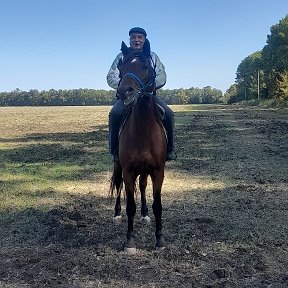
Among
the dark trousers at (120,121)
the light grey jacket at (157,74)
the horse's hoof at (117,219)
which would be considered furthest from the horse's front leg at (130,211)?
the light grey jacket at (157,74)

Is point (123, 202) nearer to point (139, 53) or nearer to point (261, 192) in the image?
point (261, 192)

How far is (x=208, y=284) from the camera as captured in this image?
4676mm

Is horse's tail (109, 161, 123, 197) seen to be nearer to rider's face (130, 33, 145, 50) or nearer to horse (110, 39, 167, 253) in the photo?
horse (110, 39, 167, 253)

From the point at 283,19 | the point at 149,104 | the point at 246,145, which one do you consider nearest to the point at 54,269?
the point at 149,104

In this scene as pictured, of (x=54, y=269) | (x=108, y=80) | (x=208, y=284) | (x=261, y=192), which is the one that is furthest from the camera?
(x=261, y=192)

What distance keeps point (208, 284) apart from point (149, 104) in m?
2.38

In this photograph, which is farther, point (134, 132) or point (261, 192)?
point (261, 192)

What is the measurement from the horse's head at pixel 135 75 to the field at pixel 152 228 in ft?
6.79

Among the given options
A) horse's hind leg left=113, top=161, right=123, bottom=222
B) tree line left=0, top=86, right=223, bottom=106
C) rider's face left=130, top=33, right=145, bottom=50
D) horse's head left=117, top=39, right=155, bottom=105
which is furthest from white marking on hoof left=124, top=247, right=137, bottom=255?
tree line left=0, top=86, right=223, bottom=106

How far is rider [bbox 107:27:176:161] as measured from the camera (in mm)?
6129

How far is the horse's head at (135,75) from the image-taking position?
16.7ft

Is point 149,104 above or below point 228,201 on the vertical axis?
above

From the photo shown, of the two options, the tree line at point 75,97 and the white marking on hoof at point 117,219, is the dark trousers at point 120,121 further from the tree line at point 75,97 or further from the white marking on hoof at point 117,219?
the tree line at point 75,97

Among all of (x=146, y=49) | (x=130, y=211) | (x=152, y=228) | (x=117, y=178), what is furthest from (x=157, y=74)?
(x=152, y=228)
